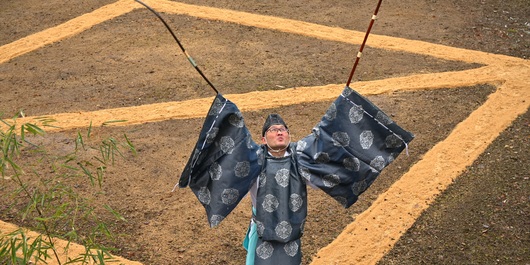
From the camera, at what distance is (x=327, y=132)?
5.11 meters

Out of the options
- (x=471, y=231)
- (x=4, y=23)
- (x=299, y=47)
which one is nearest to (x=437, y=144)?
(x=471, y=231)

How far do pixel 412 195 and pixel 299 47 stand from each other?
320 centimetres

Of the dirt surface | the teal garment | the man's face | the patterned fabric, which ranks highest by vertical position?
the man's face

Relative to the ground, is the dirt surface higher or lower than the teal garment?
lower

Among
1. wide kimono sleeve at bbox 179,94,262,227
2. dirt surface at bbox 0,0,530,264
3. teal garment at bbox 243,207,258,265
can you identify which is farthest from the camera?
dirt surface at bbox 0,0,530,264

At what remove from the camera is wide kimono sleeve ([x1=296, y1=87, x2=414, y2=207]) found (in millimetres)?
5074

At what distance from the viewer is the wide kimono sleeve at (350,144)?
507 cm

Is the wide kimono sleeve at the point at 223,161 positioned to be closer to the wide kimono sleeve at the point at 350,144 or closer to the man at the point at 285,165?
the man at the point at 285,165

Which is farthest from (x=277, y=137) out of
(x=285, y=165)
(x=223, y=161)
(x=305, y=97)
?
(x=305, y=97)

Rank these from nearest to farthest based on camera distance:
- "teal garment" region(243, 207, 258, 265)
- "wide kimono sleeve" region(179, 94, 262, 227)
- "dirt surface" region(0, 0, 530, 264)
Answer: "wide kimono sleeve" region(179, 94, 262, 227) → "teal garment" region(243, 207, 258, 265) → "dirt surface" region(0, 0, 530, 264)

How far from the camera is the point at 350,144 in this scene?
5078 mm

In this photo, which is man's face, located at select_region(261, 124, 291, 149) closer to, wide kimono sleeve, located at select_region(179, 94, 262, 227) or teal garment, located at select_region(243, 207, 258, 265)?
wide kimono sleeve, located at select_region(179, 94, 262, 227)

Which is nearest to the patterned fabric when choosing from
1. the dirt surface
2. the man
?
the man

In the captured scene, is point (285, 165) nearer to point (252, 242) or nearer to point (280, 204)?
point (280, 204)
